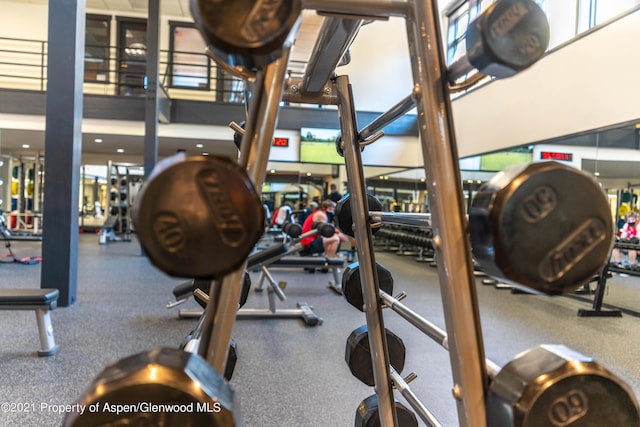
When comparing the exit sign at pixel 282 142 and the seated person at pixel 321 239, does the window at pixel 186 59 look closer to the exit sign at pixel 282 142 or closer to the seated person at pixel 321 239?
the exit sign at pixel 282 142

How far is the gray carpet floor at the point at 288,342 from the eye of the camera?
6.71 feet

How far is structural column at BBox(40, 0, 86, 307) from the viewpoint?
3617mm

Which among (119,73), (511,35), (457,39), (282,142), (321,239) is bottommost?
(321,239)

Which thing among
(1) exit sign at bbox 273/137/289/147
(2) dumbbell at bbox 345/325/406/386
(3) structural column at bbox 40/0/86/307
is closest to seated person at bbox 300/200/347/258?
(1) exit sign at bbox 273/137/289/147

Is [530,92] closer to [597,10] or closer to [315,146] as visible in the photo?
[597,10]

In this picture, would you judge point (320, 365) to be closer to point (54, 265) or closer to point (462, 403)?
point (462, 403)

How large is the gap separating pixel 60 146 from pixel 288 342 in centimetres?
262

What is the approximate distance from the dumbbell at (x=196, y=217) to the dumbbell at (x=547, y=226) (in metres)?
0.25

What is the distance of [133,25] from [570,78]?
9860 mm

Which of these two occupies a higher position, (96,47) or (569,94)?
(96,47)

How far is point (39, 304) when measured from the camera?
2.50 metres

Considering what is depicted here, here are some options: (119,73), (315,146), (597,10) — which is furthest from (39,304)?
(119,73)

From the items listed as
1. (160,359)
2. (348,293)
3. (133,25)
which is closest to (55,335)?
(348,293)

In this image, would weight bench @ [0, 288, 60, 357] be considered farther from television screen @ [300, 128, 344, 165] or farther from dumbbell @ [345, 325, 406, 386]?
television screen @ [300, 128, 344, 165]
